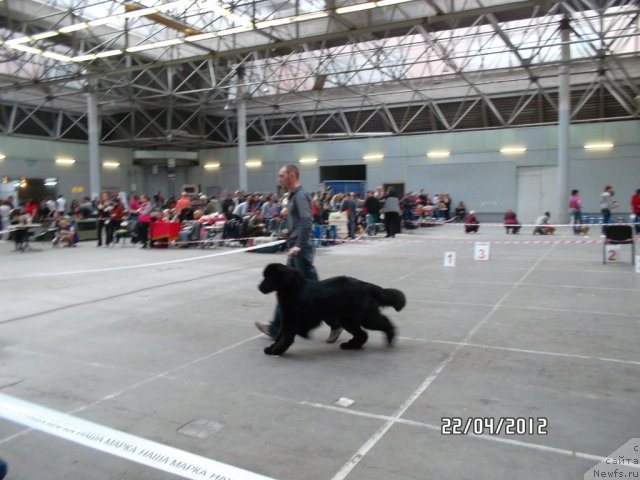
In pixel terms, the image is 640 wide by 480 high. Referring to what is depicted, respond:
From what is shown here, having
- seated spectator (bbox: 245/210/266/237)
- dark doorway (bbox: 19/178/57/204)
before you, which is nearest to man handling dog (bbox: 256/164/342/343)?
seated spectator (bbox: 245/210/266/237)

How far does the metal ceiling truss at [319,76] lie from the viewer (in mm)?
20000

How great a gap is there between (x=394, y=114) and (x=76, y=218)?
1939 centimetres

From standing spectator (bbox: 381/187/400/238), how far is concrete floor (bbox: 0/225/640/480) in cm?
949

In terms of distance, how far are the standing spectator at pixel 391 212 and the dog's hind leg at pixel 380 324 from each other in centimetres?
1320

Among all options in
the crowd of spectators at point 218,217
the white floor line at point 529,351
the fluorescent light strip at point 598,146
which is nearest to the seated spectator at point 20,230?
the crowd of spectators at point 218,217

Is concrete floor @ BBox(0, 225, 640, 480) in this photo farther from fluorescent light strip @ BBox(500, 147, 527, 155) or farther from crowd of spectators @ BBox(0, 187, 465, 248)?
fluorescent light strip @ BBox(500, 147, 527, 155)

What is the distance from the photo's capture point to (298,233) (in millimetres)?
5582

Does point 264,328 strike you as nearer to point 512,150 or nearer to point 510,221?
point 510,221

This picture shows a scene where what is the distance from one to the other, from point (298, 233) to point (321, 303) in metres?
0.96

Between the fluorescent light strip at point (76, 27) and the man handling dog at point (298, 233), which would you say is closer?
the man handling dog at point (298, 233)

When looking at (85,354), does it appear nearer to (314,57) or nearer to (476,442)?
(476,442)

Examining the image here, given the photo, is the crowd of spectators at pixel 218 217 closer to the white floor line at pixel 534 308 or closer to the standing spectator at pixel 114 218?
the standing spectator at pixel 114 218

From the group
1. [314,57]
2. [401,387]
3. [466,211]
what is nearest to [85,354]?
[401,387]

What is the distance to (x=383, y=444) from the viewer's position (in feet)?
10.7
